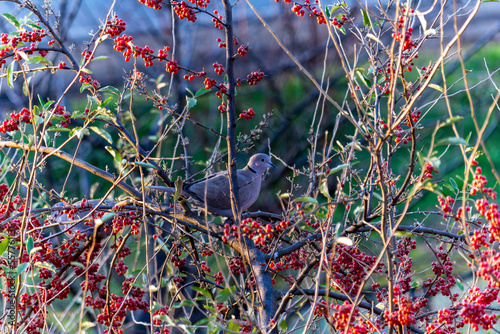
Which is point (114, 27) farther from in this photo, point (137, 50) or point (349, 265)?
point (349, 265)

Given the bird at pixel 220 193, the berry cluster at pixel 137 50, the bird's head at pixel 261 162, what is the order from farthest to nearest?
the bird's head at pixel 261 162 → the bird at pixel 220 193 → the berry cluster at pixel 137 50

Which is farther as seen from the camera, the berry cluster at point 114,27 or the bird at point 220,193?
the bird at point 220,193

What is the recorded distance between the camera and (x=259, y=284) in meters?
2.17

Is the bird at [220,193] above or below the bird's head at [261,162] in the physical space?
below

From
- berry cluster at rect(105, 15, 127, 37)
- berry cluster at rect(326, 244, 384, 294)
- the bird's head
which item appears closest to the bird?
the bird's head

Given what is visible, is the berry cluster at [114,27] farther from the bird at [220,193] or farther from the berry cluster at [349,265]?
the berry cluster at [349,265]

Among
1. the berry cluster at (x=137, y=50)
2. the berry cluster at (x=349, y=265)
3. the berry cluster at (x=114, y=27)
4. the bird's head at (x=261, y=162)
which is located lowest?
the berry cluster at (x=349, y=265)

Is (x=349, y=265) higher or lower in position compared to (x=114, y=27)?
lower

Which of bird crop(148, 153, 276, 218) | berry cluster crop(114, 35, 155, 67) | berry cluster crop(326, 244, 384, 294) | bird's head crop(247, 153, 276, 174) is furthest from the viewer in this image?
bird's head crop(247, 153, 276, 174)

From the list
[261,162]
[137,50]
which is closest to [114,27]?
[137,50]

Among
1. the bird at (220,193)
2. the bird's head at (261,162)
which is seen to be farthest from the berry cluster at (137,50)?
the bird's head at (261,162)

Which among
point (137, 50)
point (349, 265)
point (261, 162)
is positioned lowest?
point (349, 265)

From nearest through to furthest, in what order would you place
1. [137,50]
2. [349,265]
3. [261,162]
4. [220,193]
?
[137,50], [349,265], [220,193], [261,162]

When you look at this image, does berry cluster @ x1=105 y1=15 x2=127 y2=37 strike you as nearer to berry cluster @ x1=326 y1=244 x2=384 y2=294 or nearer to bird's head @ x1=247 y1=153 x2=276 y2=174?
berry cluster @ x1=326 y1=244 x2=384 y2=294
